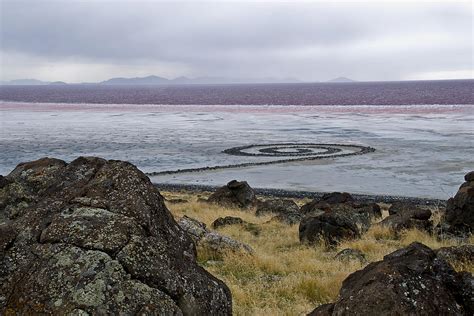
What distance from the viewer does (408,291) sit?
189 inches

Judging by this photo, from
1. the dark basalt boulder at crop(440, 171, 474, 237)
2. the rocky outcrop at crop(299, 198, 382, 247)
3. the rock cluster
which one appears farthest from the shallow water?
the rocky outcrop at crop(299, 198, 382, 247)

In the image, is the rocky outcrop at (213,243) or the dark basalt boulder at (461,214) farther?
the dark basalt boulder at (461,214)

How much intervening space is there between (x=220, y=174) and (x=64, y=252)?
33.0 m

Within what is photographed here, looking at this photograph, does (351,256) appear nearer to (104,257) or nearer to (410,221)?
(410,221)

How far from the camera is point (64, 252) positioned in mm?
5133

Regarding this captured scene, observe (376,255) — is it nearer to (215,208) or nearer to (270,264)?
(270,264)

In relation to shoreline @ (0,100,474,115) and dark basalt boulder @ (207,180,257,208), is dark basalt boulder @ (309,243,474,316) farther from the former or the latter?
shoreline @ (0,100,474,115)

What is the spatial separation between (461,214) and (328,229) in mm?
3817

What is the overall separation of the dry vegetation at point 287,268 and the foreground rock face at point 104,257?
2.26 meters

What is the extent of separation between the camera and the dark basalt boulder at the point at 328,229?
543 inches

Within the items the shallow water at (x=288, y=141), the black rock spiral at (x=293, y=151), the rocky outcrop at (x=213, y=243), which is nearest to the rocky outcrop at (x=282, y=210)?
the rocky outcrop at (x=213, y=243)

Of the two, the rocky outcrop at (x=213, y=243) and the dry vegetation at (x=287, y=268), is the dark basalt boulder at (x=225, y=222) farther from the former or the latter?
the rocky outcrop at (x=213, y=243)

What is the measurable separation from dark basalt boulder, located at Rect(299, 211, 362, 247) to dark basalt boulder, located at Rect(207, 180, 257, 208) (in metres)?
9.67

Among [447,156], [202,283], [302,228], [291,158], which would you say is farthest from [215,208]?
[447,156]
